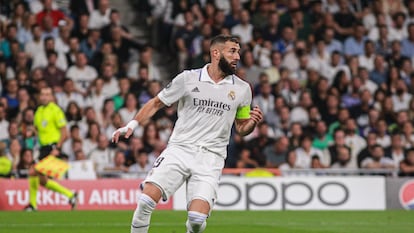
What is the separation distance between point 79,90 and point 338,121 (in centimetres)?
562

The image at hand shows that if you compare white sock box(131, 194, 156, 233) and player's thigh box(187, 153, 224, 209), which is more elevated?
player's thigh box(187, 153, 224, 209)

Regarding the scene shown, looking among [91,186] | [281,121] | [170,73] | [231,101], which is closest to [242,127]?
[231,101]

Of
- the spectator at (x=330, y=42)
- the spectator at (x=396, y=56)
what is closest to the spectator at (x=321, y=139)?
the spectator at (x=330, y=42)

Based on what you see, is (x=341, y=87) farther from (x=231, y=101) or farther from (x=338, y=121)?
(x=231, y=101)

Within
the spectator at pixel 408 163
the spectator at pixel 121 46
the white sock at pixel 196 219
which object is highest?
the spectator at pixel 121 46

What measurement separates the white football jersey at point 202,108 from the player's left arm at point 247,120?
16cm

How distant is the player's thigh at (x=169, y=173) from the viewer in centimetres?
1130

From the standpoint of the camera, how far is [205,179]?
11.4 meters

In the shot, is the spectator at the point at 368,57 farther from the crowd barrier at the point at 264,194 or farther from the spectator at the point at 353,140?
the crowd barrier at the point at 264,194

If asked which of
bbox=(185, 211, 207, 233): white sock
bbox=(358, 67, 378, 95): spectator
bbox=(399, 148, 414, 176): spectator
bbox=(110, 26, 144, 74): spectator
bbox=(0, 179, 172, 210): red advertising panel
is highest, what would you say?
bbox=(110, 26, 144, 74): spectator

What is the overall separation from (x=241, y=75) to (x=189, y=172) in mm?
12678

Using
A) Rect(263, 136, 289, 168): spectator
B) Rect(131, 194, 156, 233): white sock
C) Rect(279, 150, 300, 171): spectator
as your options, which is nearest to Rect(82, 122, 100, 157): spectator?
Rect(263, 136, 289, 168): spectator

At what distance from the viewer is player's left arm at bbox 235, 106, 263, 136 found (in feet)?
38.2

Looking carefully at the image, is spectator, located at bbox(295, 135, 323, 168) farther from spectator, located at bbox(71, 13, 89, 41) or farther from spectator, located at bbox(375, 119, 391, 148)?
spectator, located at bbox(71, 13, 89, 41)
